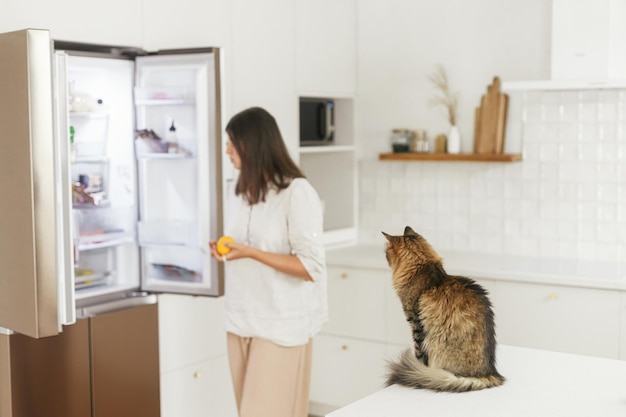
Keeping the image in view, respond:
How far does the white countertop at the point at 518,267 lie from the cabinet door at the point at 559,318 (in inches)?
1.7

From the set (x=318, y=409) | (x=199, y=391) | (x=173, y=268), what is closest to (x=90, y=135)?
(x=173, y=268)

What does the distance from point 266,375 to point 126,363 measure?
0.77 meters

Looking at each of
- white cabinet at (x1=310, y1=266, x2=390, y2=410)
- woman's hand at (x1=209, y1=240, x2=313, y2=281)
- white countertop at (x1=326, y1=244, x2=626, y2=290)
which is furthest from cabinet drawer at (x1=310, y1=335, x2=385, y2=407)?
woman's hand at (x1=209, y1=240, x2=313, y2=281)

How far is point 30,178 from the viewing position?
2.50 meters

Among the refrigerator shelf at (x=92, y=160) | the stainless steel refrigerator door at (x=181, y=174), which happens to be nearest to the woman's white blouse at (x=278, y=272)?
the stainless steel refrigerator door at (x=181, y=174)

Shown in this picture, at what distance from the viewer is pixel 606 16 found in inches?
148

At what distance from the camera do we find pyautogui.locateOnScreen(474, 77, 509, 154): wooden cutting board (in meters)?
4.42

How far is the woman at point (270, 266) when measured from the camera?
303cm

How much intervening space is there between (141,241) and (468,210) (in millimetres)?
1831

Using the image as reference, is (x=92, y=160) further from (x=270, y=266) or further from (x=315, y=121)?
(x=315, y=121)

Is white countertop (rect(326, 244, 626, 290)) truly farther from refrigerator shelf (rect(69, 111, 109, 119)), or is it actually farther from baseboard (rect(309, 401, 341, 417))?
refrigerator shelf (rect(69, 111, 109, 119))

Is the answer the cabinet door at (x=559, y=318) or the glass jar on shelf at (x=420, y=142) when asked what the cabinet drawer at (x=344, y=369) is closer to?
the cabinet door at (x=559, y=318)

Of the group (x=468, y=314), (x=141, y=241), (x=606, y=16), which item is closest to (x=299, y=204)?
(x=141, y=241)

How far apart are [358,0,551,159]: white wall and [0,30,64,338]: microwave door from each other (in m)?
2.62
